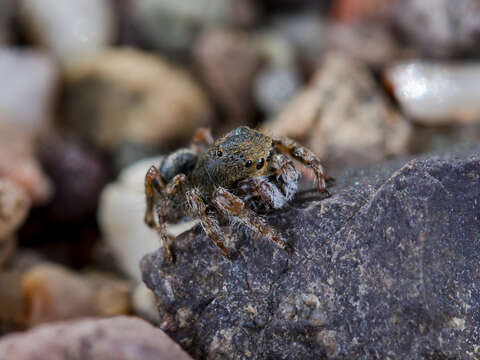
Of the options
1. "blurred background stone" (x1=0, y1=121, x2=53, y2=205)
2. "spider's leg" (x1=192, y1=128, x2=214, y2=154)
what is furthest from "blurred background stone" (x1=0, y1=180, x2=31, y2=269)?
"spider's leg" (x1=192, y1=128, x2=214, y2=154)

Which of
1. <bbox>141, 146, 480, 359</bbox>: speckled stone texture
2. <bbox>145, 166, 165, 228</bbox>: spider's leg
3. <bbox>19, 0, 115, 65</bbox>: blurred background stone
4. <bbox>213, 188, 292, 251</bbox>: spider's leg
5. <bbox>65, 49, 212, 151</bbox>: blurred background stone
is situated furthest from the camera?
<bbox>19, 0, 115, 65</bbox>: blurred background stone

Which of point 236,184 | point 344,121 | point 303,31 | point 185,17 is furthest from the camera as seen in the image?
point 303,31

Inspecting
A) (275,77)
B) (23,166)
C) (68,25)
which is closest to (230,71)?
(275,77)

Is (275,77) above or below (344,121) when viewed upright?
above

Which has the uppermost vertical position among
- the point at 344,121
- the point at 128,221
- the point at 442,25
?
the point at 442,25

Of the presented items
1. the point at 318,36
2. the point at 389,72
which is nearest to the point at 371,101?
the point at 389,72

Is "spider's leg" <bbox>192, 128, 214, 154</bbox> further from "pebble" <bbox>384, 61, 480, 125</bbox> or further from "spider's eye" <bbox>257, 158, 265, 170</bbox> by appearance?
"pebble" <bbox>384, 61, 480, 125</bbox>

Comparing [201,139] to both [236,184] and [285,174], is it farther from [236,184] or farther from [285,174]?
[285,174]

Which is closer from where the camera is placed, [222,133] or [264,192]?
[264,192]
